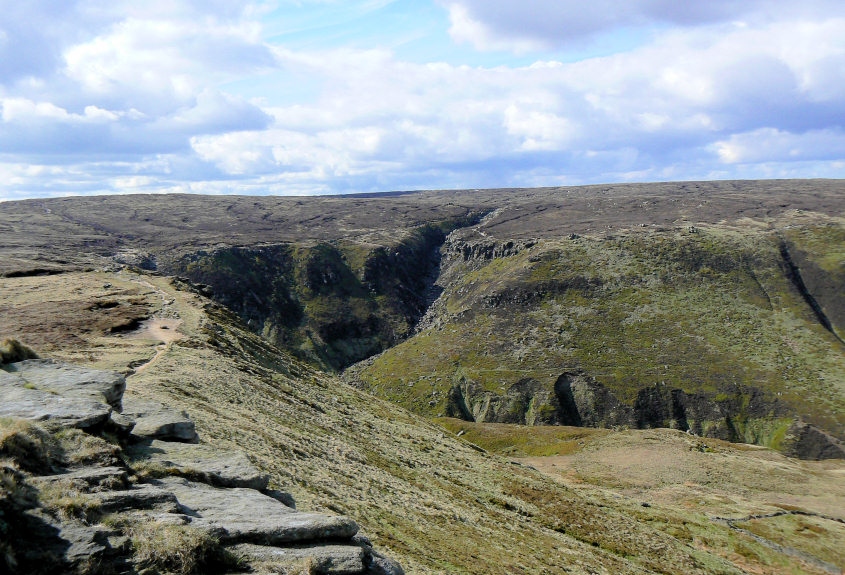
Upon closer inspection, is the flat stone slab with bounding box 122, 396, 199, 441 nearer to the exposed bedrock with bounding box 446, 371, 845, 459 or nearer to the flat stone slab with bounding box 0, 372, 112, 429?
the flat stone slab with bounding box 0, 372, 112, 429

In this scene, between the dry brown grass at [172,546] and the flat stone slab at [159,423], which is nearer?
the dry brown grass at [172,546]

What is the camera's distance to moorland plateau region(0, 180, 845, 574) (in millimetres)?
35156

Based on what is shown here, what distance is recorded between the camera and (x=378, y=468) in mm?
39469

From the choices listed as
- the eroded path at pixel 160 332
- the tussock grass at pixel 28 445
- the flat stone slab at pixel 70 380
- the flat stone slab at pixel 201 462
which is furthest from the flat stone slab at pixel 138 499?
the eroded path at pixel 160 332

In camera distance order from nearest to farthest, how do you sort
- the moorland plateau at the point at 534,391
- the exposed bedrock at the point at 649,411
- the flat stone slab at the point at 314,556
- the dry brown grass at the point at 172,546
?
the dry brown grass at the point at 172,546, the flat stone slab at the point at 314,556, the moorland plateau at the point at 534,391, the exposed bedrock at the point at 649,411

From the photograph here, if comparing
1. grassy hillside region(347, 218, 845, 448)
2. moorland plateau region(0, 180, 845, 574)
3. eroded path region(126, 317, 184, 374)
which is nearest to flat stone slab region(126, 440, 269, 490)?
moorland plateau region(0, 180, 845, 574)

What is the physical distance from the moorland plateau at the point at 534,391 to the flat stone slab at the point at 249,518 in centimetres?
320

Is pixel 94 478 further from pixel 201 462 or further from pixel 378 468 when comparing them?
pixel 378 468

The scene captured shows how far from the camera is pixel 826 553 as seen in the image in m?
50.1

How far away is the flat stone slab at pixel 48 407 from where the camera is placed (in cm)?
1791

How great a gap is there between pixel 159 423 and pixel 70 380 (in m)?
4.45

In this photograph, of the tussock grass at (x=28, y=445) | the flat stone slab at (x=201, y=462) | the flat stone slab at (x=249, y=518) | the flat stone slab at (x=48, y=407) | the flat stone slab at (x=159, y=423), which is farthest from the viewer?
the flat stone slab at (x=159, y=423)

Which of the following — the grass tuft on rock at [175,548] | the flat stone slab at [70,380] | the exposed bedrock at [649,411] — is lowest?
the exposed bedrock at [649,411]

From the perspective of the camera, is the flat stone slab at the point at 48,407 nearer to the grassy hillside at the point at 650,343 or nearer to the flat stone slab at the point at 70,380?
the flat stone slab at the point at 70,380
